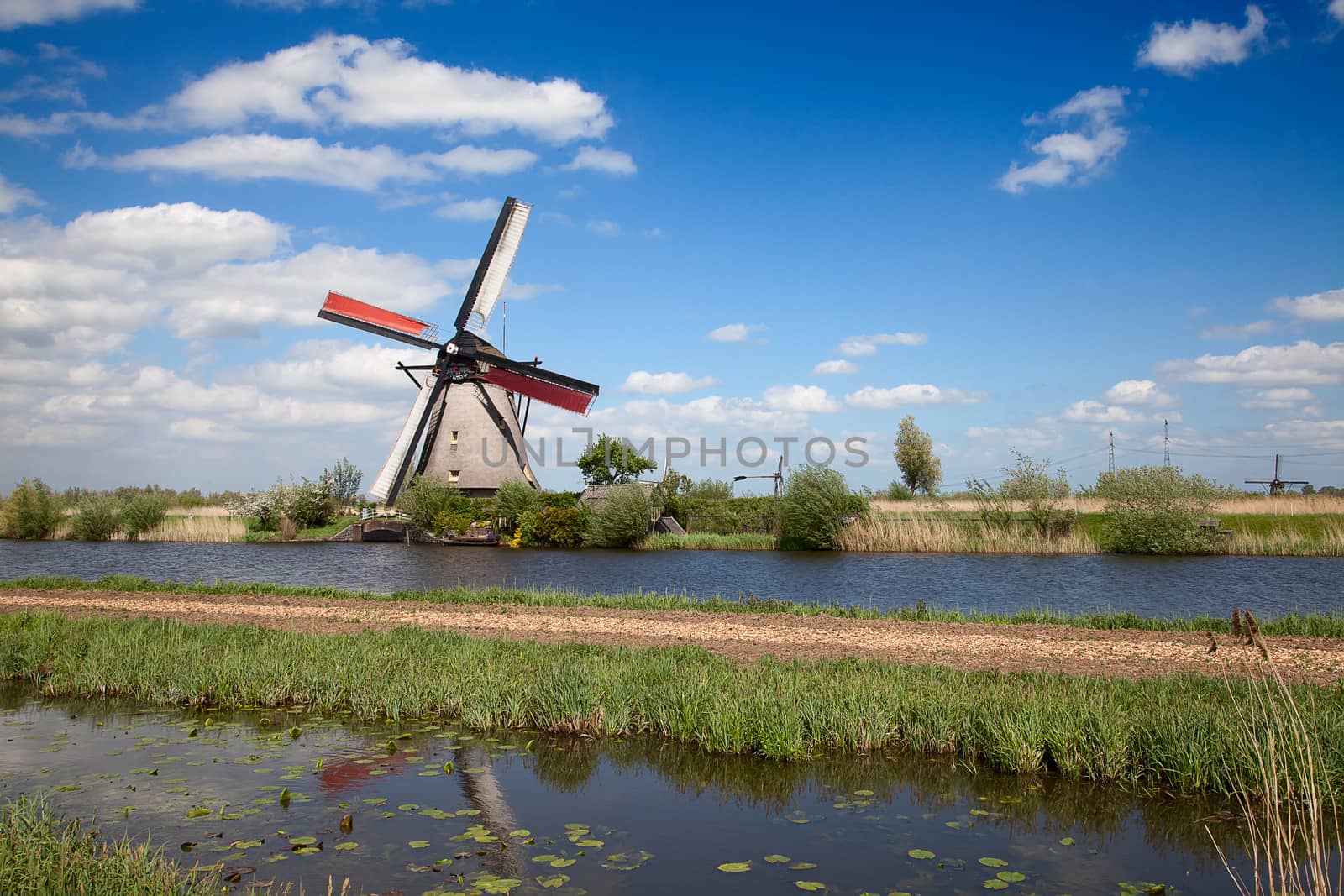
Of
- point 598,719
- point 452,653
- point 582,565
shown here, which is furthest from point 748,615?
point 582,565

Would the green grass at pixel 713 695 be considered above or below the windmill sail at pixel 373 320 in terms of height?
below

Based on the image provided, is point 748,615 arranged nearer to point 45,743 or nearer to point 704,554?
point 45,743

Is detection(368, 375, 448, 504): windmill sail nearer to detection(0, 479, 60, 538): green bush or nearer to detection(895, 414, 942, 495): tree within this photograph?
detection(0, 479, 60, 538): green bush

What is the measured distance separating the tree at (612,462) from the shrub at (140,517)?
2075cm

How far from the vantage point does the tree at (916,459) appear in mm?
60219

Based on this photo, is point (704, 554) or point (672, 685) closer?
point (672, 685)

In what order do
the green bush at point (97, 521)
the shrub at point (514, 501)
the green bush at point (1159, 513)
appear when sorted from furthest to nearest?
1. the green bush at point (97, 521)
2. the shrub at point (514, 501)
3. the green bush at point (1159, 513)

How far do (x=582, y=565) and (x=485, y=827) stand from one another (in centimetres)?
2252

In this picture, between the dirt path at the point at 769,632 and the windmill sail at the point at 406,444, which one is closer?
the dirt path at the point at 769,632

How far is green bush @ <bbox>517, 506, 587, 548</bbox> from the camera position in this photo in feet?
121

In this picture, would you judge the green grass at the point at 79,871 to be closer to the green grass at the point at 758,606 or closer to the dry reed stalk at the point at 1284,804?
the dry reed stalk at the point at 1284,804

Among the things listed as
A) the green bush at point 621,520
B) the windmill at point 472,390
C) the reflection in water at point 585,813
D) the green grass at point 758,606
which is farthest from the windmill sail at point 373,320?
the reflection in water at point 585,813

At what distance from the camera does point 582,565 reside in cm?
2834

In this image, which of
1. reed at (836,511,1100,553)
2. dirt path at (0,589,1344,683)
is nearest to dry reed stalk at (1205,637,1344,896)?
dirt path at (0,589,1344,683)
